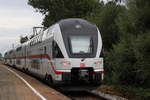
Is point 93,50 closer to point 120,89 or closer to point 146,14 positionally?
point 120,89

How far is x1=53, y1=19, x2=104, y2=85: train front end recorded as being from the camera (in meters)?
17.1

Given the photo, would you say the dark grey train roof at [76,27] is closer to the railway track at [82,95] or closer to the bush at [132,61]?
the bush at [132,61]

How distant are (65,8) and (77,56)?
31.5m

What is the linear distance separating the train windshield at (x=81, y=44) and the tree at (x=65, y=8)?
29788mm

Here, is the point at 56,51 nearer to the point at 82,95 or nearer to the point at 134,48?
the point at 82,95

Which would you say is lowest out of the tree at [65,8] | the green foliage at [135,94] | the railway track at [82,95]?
the railway track at [82,95]

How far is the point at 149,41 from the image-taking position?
17844 mm

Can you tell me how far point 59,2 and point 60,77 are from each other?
32.4m

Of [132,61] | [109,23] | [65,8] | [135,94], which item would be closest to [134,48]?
[132,61]

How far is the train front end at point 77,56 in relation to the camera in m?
17.1

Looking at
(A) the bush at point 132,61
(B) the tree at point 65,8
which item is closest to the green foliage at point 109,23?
(A) the bush at point 132,61

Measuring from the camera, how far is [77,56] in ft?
56.4

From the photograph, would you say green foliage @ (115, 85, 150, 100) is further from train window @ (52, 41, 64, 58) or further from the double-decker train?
train window @ (52, 41, 64, 58)

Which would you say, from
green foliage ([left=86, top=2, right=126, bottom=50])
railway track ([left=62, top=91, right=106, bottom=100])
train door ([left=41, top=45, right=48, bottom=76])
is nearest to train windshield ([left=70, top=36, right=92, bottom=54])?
railway track ([left=62, top=91, right=106, bottom=100])
